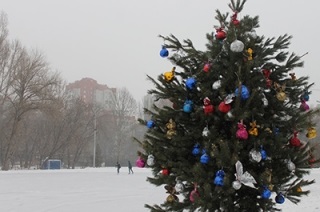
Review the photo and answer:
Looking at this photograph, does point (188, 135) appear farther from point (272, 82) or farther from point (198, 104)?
point (272, 82)

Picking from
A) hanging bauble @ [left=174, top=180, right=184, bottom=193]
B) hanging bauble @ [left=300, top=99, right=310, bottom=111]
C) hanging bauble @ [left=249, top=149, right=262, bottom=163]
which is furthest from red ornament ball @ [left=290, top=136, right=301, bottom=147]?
hanging bauble @ [left=174, top=180, right=184, bottom=193]

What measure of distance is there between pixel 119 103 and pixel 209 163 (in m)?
73.2

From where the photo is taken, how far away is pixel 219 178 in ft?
11.8

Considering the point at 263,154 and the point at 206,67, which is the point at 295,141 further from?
the point at 206,67

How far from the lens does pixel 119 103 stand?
76.6 metres

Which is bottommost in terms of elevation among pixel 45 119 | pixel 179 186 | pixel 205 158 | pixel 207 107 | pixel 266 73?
pixel 179 186

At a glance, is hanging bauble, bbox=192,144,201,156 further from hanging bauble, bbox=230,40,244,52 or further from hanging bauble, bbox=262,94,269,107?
hanging bauble, bbox=230,40,244,52

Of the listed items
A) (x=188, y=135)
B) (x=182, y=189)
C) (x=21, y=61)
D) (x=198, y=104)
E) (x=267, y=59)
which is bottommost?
(x=182, y=189)

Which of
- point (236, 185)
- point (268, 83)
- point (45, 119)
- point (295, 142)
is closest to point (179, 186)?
point (236, 185)

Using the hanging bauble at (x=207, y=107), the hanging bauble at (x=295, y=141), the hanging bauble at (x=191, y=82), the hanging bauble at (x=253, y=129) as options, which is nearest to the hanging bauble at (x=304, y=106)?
the hanging bauble at (x=295, y=141)

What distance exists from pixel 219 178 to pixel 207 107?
2.27 ft

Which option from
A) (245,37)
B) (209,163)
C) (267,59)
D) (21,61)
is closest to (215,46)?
(245,37)

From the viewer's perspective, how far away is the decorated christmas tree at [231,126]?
3705 mm

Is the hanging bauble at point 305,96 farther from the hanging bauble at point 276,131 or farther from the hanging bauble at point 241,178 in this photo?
the hanging bauble at point 241,178
